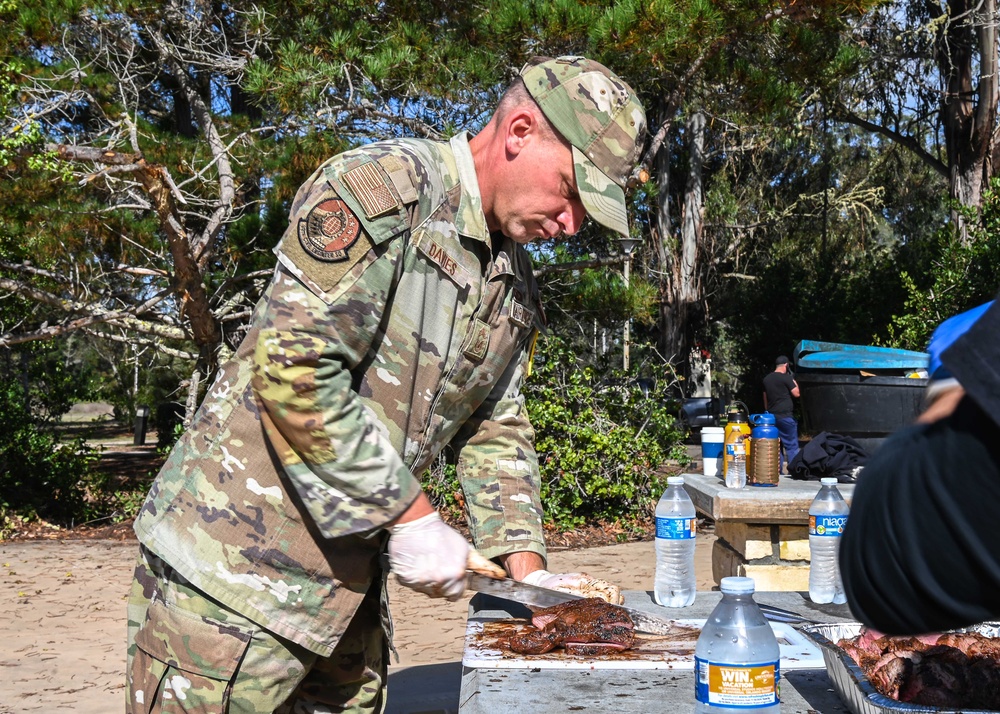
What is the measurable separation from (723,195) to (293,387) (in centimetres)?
2324

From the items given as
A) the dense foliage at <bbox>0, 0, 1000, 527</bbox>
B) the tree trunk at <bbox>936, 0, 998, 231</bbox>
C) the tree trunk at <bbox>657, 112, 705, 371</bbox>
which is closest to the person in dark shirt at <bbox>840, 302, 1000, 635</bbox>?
the dense foliage at <bbox>0, 0, 1000, 527</bbox>

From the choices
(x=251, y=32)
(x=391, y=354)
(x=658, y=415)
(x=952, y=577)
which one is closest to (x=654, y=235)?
(x=658, y=415)

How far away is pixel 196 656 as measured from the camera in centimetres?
200

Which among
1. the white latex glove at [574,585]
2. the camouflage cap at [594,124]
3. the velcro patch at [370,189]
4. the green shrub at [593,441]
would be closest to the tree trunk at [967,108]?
the green shrub at [593,441]

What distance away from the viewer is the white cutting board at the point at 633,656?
7.32 ft

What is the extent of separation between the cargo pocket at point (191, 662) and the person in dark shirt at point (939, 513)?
1.42 meters

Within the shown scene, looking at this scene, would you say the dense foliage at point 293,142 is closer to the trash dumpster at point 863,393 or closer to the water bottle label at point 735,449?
the trash dumpster at point 863,393

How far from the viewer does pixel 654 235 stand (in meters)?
16.8

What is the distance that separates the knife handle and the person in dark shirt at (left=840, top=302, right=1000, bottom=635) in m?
1.18

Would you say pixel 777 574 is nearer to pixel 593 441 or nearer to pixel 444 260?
pixel 444 260

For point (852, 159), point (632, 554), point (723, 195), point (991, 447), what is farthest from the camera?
point (852, 159)

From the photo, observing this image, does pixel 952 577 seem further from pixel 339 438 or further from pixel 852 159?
pixel 852 159

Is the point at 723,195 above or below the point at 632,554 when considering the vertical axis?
above

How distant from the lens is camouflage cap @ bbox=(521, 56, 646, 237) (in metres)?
2.14
